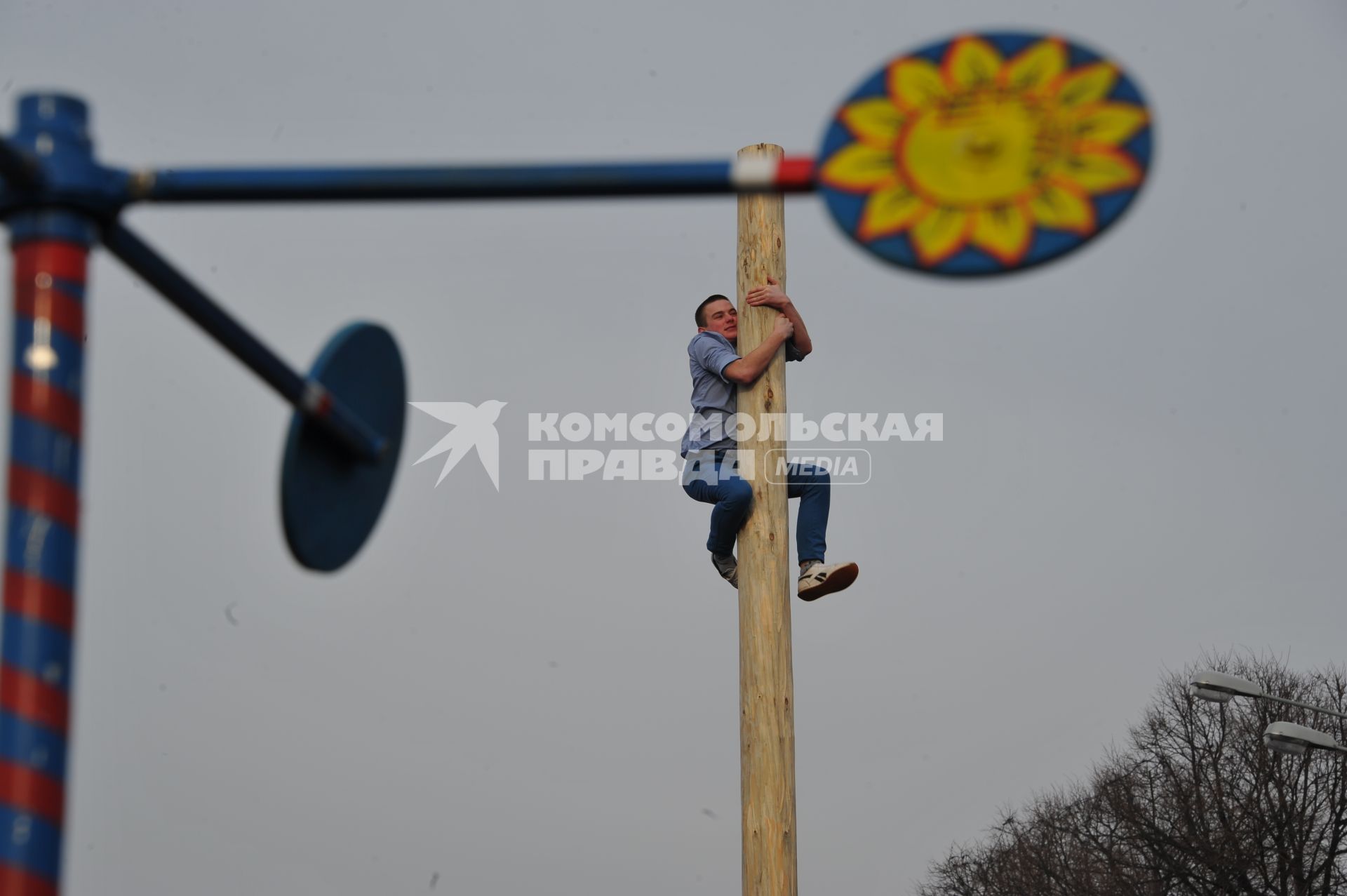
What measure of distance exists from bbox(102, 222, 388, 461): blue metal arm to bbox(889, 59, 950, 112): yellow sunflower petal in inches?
44.2

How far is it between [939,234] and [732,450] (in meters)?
4.44

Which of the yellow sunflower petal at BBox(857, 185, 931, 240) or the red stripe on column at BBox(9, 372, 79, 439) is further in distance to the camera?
the yellow sunflower petal at BBox(857, 185, 931, 240)

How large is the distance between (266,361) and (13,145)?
0.55 m

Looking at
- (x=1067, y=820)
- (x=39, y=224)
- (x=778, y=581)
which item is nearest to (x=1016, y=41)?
(x=39, y=224)

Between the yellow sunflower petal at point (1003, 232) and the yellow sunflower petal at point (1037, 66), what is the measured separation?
0.68 ft

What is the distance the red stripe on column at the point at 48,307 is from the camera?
7.98ft

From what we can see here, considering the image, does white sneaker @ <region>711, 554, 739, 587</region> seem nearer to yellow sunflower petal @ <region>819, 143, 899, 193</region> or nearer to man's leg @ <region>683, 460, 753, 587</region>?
man's leg @ <region>683, 460, 753, 587</region>

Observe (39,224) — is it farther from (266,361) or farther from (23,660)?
(23,660)

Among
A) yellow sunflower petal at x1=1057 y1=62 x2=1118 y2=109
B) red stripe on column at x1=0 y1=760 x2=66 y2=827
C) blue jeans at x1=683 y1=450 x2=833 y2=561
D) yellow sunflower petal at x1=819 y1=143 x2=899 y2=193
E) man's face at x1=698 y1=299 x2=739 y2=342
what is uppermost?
man's face at x1=698 y1=299 x2=739 y2=342

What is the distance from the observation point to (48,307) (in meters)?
2.44

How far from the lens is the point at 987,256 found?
250 cm

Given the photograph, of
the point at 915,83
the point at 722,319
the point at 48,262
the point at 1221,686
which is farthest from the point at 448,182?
the point at 1221,686

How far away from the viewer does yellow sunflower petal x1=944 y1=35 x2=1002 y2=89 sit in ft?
8.46

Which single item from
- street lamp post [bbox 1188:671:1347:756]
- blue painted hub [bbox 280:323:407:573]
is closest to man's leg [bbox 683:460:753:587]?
blue painted hub [bbox 280:323:407:573]
